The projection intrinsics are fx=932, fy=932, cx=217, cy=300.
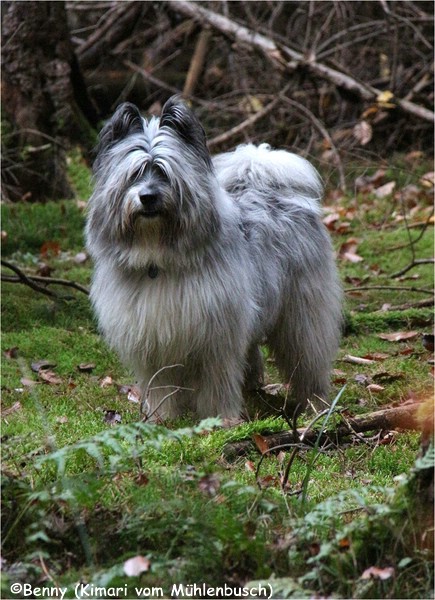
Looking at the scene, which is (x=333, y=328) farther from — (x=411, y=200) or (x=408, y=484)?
(x=411, y=200)

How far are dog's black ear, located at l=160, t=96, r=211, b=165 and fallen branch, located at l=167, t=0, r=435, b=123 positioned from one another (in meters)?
5.60

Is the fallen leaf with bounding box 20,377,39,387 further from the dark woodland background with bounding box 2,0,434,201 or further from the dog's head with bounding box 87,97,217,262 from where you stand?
the dark woodland background with bounding box 2,0,434,201

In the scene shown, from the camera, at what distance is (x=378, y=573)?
2703 millimetres

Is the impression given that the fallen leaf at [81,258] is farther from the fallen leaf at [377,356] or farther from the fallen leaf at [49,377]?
the fallen leaf at [377,356]

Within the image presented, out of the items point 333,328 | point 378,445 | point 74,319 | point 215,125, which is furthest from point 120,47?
point 378,445

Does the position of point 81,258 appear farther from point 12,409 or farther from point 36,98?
point 12,409

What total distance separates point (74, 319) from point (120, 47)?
6234 mm

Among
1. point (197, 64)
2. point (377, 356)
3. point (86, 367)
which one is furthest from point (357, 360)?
point (197, 64)

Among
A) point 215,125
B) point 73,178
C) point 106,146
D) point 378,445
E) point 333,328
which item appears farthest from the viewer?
point 215,125

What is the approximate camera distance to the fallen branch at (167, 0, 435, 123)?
1014cm

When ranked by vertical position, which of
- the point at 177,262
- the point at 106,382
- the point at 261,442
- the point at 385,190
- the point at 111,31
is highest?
the point at 111,31

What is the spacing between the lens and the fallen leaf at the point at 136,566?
2.72 metres

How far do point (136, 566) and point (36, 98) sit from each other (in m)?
6.84

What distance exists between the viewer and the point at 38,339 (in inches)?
251
